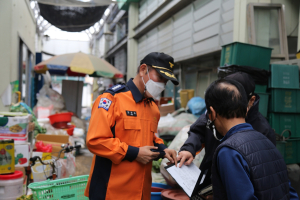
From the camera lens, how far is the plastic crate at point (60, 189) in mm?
2230

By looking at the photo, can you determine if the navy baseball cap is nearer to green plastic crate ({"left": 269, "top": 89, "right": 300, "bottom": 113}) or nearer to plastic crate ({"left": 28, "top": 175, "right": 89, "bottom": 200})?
plastic crate ({"left": 28, "top": 175, "right": 89, "bottom": 200})

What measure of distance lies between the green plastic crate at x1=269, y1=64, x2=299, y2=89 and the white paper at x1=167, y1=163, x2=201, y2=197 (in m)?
2.93

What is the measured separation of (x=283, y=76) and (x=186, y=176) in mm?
3185

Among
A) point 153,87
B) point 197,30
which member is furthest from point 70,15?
point 153,87

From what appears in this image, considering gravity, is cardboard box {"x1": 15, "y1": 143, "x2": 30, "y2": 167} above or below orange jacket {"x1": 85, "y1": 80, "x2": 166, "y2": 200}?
below

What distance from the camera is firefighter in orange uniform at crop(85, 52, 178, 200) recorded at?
70.4 inches

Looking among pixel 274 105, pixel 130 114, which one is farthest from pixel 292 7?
pixel 130 114

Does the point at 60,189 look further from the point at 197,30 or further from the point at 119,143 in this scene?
the point at 197,30

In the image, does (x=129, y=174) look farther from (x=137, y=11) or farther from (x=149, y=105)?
(x=137, y=11)

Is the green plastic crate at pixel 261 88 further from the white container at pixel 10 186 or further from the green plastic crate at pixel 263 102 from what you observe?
the white container at pixel 10 186

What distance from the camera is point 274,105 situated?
4.22 m

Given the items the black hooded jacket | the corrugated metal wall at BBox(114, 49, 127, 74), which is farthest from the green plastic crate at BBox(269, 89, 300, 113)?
the corrugated metal wall at BBox(114, 49, 127, 74)

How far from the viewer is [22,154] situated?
12.2ft

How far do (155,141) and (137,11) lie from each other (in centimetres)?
1268
